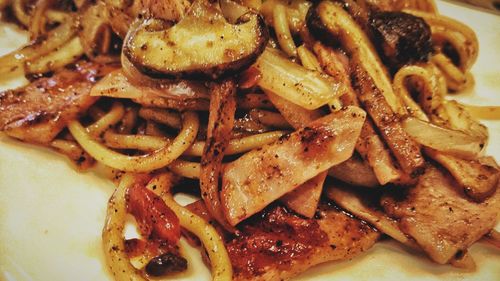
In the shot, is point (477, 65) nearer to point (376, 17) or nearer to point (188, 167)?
point (376, 17)

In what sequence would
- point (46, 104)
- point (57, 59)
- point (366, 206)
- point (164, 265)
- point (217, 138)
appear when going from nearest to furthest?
point (164, 265)
point (217, 138)
point (366, 206)
point (46, 104)
point (57, 59)

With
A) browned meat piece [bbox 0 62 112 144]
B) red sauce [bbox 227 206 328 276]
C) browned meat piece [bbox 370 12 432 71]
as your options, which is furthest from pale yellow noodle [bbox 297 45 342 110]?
browned meat piece [bbox 0 62 112 144]

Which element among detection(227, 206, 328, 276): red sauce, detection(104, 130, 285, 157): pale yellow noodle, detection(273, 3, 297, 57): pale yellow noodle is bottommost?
detection(227, 206, 328, 276): red sauce

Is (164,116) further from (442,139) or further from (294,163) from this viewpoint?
(442,139)

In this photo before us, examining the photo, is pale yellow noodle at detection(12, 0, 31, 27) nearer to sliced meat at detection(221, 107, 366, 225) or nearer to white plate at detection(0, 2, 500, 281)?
white plate at detection(0, 2, 500, 281)

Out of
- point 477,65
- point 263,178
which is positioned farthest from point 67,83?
point 477,65

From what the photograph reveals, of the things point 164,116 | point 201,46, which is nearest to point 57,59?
point 164,116

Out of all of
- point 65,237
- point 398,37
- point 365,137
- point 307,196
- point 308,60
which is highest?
point 398,37

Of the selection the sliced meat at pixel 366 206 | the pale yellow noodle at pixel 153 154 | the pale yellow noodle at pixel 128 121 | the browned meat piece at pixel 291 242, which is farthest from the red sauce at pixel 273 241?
the pale yellow noodle at pixel 128 121
